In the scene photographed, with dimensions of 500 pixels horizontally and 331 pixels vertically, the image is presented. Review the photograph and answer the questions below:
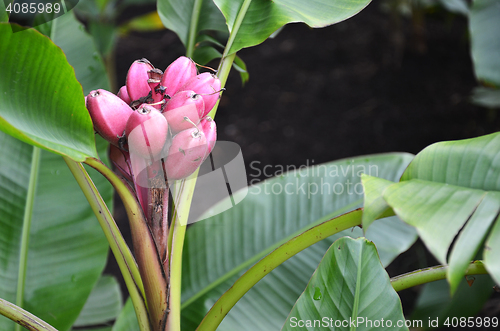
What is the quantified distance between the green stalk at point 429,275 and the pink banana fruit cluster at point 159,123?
0.98ft

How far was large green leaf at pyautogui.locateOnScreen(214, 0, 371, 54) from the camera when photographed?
1.63ft

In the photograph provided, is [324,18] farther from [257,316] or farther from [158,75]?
[257,316]

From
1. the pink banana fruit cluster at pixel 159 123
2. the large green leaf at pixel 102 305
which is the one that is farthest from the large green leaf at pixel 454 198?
the large green leaf at pixel 102 305

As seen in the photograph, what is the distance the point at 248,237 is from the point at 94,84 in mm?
402

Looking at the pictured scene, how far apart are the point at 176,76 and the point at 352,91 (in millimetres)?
1960

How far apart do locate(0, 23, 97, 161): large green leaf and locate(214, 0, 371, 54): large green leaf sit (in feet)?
0.73

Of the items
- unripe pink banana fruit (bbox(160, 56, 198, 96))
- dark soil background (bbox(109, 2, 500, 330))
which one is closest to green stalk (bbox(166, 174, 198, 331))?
unripe pink banana fruit (bbox(160, 56, 198, 96))

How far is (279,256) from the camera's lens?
423mm

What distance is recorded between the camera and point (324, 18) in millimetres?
515

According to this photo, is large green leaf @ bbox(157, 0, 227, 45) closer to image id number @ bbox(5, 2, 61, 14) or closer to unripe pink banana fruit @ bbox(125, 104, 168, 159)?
image id number @ bbox(5, 2, 61, 14)

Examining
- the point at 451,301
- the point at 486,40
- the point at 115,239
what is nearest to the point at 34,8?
the point at 115,239

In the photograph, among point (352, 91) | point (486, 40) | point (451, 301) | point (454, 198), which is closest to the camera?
point (454, 198)

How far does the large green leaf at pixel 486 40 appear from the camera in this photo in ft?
3.64
